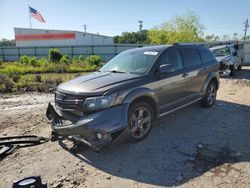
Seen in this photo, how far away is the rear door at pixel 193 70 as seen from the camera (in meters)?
5.89

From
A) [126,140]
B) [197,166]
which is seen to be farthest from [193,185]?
[126,140]

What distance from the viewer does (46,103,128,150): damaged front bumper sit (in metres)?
3.89

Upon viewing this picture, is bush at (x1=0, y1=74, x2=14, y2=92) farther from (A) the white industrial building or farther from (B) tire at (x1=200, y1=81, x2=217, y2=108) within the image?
(A) the white industrial building

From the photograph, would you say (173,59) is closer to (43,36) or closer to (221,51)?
(221,51)

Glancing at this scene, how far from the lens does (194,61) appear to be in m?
6.21

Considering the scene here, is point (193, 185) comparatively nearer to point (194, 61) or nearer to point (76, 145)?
point (76, 145)

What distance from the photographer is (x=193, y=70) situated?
6.02 metres

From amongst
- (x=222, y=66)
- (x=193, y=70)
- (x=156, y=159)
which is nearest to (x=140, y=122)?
(x=156, y=159)

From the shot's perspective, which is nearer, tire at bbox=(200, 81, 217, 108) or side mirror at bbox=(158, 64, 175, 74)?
side mirror at bbox=(158, 64, 175, 74)

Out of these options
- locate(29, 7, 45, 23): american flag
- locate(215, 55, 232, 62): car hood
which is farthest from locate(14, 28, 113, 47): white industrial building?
locate(215, 55, 232, 62): car hood

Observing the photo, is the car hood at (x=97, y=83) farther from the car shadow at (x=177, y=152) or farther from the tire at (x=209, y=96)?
the tire at (x=209, y=96)

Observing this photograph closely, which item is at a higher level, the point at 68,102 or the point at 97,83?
the point at 97,83

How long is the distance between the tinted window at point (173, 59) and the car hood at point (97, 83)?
2.96 ft

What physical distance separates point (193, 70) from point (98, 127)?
10.7 ft
